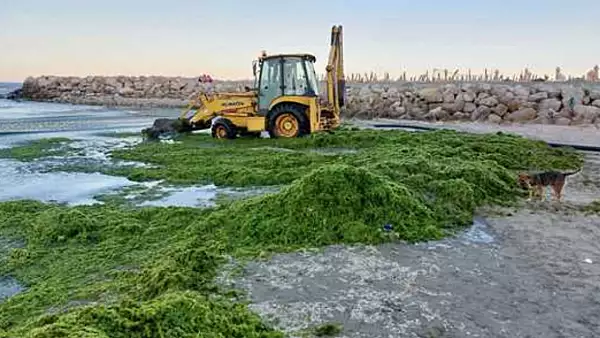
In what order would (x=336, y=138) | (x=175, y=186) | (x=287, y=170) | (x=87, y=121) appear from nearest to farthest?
(x=175, y=186) → (x=287, y=170) → (x=336, y=138) → (x=87, y=121)

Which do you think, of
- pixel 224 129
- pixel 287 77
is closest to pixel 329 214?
pixel 287 77

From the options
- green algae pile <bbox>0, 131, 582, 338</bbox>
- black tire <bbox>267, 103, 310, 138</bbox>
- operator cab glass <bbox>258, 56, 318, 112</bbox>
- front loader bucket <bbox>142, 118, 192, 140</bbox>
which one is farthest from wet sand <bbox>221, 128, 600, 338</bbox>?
front loader bucket <bbox>142, 118, 192, 140</bbox>

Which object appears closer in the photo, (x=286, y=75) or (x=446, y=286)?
(x=446, y=286)

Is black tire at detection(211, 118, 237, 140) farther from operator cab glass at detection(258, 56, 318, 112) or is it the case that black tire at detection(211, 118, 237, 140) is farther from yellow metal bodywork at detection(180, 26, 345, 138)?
operator cab glass at detection(258, 56, 318, 112)

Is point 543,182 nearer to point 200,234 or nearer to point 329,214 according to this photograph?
point 329,214

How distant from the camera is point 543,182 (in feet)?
27.2

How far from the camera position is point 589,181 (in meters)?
8.61

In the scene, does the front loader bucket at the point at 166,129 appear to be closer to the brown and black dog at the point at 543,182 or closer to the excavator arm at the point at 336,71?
the excavator arm at the point at 336,71

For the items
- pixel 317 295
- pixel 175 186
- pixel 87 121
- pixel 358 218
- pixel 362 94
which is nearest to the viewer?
pixel 317 295

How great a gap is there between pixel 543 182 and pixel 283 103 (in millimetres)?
7534

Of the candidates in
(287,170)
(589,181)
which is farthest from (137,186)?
(589,181)

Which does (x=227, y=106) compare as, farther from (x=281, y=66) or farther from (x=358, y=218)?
(x=358, y=218)

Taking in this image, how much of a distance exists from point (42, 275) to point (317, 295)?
235 cm

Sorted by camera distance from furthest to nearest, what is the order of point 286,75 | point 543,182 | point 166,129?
1. point 166,129
2. point 286,75
3. point 543,182
